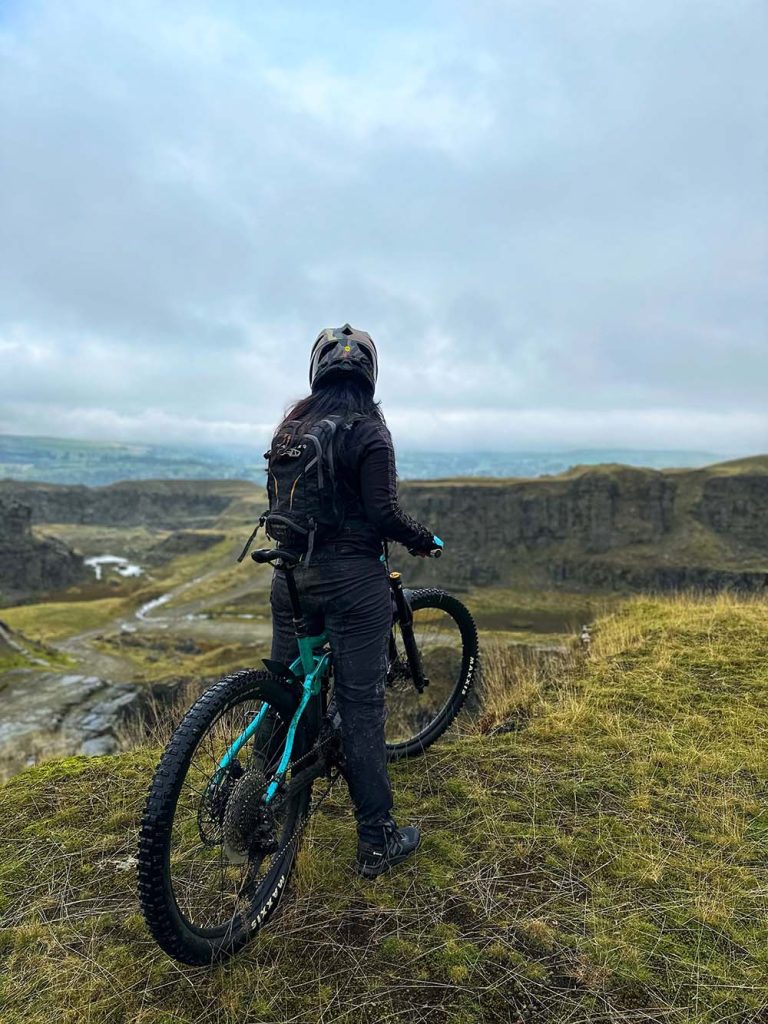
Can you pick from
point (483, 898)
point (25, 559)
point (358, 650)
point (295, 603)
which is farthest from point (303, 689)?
point (25, 559)

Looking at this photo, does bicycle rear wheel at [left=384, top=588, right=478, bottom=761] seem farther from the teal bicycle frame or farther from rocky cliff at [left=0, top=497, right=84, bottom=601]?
rocky cliff at [left=0, top=497, right=84, bottom=601]

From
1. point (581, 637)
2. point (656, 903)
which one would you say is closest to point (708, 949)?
point (656, 903)

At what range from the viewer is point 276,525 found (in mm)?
3553

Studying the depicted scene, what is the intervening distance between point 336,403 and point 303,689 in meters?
1.84

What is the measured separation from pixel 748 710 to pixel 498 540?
88.8 meters

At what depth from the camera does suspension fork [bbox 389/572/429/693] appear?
4.64m

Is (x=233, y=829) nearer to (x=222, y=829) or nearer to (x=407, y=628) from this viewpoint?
(x=222, y=829)

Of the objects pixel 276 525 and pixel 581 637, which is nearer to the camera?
pixel 276 525

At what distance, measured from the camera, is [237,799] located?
312 cm

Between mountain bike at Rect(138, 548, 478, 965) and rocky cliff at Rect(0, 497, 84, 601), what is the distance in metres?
90.1

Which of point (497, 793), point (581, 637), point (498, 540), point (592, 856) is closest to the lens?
point (592, 856)

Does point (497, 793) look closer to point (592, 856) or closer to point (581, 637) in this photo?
point (592, 856)

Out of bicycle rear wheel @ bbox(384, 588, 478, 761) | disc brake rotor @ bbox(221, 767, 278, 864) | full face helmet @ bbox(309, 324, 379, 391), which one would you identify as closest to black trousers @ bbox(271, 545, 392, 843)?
disc brake rotor @ bbox(221, 767, 278, 864)

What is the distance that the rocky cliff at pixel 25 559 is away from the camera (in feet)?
266
